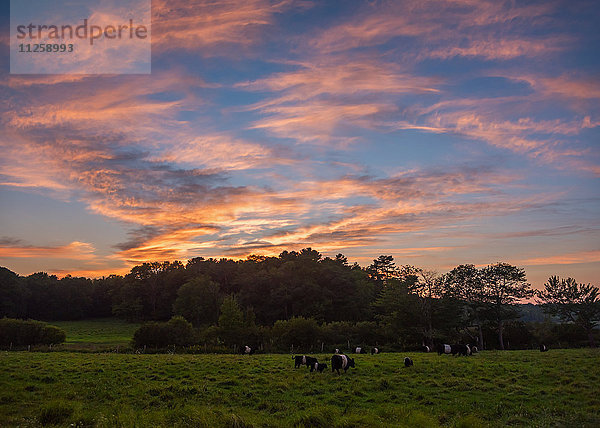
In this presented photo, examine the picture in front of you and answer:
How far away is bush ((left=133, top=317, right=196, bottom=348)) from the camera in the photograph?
51.4 meters

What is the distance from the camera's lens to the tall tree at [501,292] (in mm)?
65375

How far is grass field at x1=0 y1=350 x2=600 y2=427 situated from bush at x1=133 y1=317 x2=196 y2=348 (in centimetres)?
2243

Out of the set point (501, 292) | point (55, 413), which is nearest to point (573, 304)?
point (501, 292)

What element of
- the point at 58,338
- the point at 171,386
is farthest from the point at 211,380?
the point at 58,338

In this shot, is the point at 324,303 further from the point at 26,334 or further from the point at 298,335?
the point at 26,334

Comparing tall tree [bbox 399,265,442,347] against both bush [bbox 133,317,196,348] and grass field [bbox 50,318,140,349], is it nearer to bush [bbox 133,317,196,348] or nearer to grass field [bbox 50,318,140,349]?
bush [bbox 133,317,196,348]

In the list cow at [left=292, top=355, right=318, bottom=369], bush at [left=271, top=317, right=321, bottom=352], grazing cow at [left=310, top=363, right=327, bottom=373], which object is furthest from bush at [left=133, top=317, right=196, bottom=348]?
grazing cow at [left=310, top=363, right=327, bottom=373]

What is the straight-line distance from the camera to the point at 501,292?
68.1 meters

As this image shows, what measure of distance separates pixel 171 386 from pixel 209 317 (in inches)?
3131

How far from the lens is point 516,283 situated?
226 ft

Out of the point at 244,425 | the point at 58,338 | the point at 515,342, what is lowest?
the point at 515,342

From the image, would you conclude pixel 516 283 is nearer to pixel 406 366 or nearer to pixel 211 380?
pixel 406 366

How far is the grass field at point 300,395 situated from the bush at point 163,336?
2243 cm

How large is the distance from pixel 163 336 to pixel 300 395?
38.2 meters
